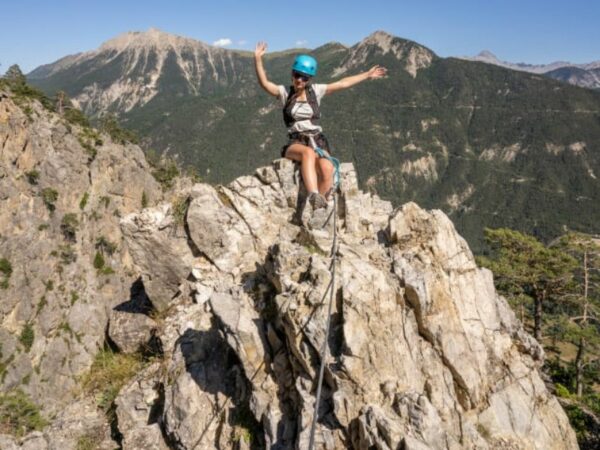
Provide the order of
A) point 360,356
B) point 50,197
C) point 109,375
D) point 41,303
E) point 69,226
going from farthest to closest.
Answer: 1. point 69,226
2. point 50,197
3. point 41,303
4. point 109,375
5. point 360,356

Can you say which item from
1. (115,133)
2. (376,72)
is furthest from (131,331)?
(115,133)

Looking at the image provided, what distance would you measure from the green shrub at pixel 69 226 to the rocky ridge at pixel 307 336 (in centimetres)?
6384

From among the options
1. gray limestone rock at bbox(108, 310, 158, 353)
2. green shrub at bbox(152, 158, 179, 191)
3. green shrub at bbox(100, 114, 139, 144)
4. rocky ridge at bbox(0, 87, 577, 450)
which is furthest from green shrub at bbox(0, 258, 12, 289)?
gray limestone rock at bbox(108, 310, 158, 353)

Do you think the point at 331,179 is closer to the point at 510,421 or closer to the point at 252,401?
the point at 252,401

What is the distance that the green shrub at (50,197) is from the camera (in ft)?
210

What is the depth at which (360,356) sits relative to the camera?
6277 mm

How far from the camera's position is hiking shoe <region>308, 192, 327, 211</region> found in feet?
27.8

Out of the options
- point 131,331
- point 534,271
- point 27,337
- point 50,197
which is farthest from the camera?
point 50,197

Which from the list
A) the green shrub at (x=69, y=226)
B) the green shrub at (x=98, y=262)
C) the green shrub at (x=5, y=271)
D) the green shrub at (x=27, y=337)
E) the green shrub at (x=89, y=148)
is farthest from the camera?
the green shrub at (x=89, y=148)

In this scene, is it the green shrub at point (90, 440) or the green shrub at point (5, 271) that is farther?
the green shrub at point (5, 271)

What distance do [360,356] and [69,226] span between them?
71.2 metres

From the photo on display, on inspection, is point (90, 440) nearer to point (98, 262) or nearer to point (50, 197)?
point (50, 197)

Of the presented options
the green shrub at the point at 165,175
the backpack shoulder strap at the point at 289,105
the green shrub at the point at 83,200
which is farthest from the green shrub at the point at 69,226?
the backpack shoulder strap at the point at 289,105

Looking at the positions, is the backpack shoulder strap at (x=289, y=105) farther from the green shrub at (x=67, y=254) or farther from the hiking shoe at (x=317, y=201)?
the green shrub at (x=67, y=254)
